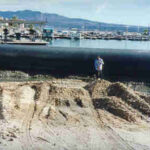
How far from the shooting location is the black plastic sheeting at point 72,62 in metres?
29.5

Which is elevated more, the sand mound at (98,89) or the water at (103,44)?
the sand mound at (98,89)

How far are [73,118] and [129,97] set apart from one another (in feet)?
12.2

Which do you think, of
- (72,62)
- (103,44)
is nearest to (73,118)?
(72,62)

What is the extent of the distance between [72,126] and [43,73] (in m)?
15.3

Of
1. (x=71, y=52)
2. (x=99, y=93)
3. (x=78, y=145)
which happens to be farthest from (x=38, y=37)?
(x=78, y=145)

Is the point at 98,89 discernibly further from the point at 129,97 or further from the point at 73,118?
the point at 73,118

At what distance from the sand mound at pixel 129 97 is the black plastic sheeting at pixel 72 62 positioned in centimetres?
1051

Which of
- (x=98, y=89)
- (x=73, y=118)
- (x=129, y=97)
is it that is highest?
(x=98, y=89)

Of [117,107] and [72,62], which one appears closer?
[117,107]

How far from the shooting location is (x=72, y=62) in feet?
107

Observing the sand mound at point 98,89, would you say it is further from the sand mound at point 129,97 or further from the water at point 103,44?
the water at point 103,44

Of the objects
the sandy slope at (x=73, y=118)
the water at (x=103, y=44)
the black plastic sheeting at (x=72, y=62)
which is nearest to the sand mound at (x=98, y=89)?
the sandy slope at (x=73, y=118)

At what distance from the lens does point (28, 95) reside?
678 inches

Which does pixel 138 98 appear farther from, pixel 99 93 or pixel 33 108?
pixel 33 108
